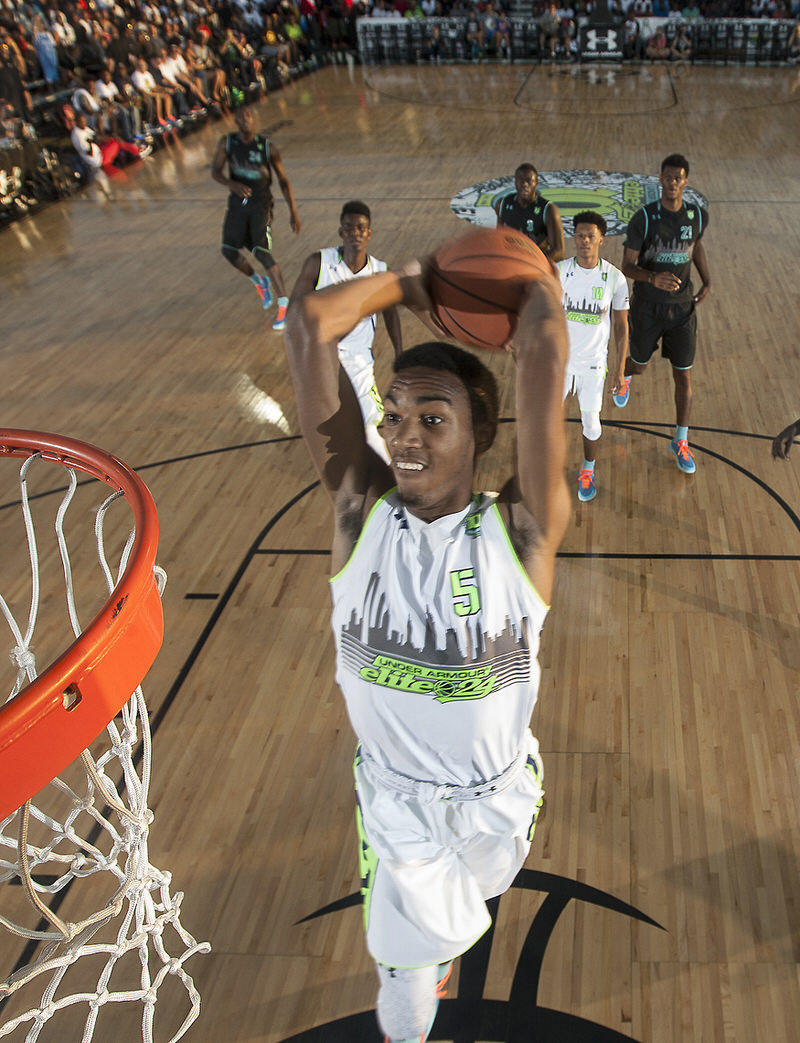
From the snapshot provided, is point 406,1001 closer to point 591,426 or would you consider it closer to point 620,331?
point 591,426

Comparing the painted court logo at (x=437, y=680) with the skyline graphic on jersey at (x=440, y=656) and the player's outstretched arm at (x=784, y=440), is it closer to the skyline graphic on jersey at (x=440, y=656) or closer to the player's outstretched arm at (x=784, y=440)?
the skyline graphic on jersey at (x=440, y=656)

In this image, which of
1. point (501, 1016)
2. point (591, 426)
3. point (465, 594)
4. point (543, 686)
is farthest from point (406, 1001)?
point (591, 426)

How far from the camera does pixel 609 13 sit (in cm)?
1928

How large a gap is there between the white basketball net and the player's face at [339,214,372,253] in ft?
9.10

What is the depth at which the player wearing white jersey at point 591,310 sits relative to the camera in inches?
185

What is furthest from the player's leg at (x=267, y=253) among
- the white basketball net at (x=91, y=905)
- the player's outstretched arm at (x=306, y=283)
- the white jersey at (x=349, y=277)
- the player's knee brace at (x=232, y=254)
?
the white basketball net at (x=91, y=905)

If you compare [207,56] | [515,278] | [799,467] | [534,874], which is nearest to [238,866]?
[534,874]

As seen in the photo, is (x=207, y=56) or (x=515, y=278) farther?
(x=207, y=56)

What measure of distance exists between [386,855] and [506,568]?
0.78 meters

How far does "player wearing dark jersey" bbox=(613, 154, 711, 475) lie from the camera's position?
5.02 meters

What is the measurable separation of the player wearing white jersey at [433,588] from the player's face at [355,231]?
3.25 metres

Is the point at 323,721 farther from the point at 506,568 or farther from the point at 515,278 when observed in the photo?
the point at 515,278

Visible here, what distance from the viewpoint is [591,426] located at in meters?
4.94

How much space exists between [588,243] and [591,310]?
1.20ft
